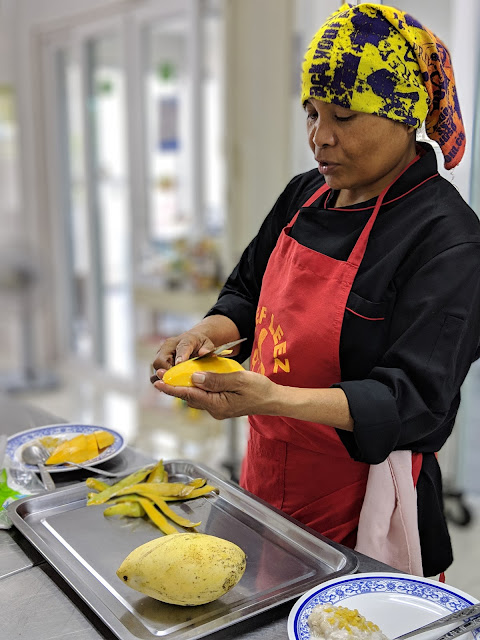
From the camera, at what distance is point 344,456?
4.01ft

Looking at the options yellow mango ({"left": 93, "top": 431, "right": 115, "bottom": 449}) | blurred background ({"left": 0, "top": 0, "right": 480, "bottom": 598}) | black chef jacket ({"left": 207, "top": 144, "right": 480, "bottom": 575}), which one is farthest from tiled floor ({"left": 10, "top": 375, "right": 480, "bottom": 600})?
black chef jacket ({"left": 207, "top": 144, "right": 480, "bottom": 575})

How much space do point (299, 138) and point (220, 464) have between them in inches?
60.7

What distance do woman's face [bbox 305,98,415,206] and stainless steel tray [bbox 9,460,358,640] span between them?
563mm

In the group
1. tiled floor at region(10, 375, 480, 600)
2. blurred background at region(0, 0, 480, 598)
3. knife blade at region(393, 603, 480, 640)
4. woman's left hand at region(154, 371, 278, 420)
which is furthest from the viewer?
blurred background at region(0, 0, 480, 598)

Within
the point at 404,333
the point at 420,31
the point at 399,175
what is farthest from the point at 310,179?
the point at 404,333

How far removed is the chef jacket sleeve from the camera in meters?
1.02

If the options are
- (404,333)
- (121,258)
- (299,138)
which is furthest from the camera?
(121,258)

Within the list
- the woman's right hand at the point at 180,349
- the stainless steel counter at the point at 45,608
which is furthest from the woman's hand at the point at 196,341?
the stainless steel counter at the point at 45,608

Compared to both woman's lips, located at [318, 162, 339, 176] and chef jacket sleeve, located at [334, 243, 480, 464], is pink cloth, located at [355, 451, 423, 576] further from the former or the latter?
woman's lips, located at [318, 162, 339, 176]

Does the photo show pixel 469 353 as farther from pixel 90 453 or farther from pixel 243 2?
pixel 243 2

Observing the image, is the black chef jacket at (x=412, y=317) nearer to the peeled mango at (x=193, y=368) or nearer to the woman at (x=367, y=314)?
the woman at (x=367, y=314)

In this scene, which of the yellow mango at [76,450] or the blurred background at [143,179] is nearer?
the yellow mango at [76,450]

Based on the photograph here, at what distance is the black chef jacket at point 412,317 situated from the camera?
3.37 ft

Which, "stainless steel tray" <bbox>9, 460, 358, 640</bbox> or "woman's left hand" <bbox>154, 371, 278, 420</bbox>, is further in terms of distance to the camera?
"woman's left hand" <bbox>154, 371, 278, 420</bbox>
